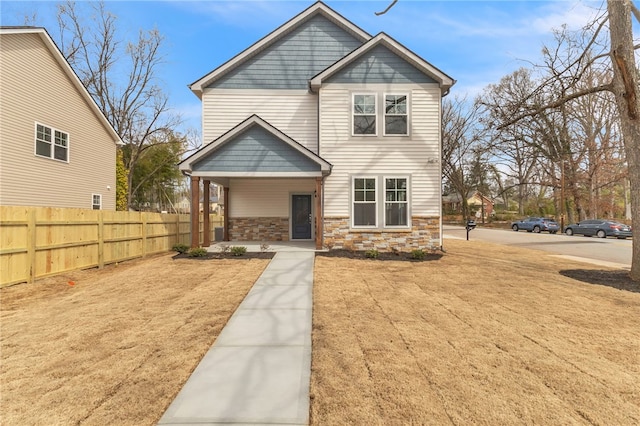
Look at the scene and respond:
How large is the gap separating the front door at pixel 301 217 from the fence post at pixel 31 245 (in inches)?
338

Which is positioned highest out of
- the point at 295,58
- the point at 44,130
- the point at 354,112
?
the point at 295,58

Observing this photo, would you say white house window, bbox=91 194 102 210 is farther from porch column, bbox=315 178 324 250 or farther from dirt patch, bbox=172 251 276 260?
porch column, bbox=315 178 324 250

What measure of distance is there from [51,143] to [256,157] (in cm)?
924

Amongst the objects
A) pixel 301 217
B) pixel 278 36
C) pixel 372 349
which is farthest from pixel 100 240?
pixel 278 36

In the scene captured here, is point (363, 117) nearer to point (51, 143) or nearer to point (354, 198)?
point (354, 198)

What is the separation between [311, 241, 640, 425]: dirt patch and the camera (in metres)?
2.97

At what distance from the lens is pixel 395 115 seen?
1218cm

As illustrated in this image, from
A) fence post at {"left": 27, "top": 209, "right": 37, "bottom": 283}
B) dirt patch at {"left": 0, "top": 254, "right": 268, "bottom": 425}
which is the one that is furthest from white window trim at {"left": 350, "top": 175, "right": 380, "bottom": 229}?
fence post at {"left": 27, "top": 209, "right": 37, "bottom": 283}

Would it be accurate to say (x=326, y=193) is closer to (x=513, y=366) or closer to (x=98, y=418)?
(x=513, y=366)

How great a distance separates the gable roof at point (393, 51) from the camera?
11820 mm

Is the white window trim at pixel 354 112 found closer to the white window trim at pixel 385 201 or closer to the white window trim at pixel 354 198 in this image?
the white window trim at pixel 354 198

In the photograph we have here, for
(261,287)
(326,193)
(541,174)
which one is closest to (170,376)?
(261,287)

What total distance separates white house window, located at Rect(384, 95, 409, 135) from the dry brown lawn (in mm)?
6321

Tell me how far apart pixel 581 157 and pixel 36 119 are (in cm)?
4311
